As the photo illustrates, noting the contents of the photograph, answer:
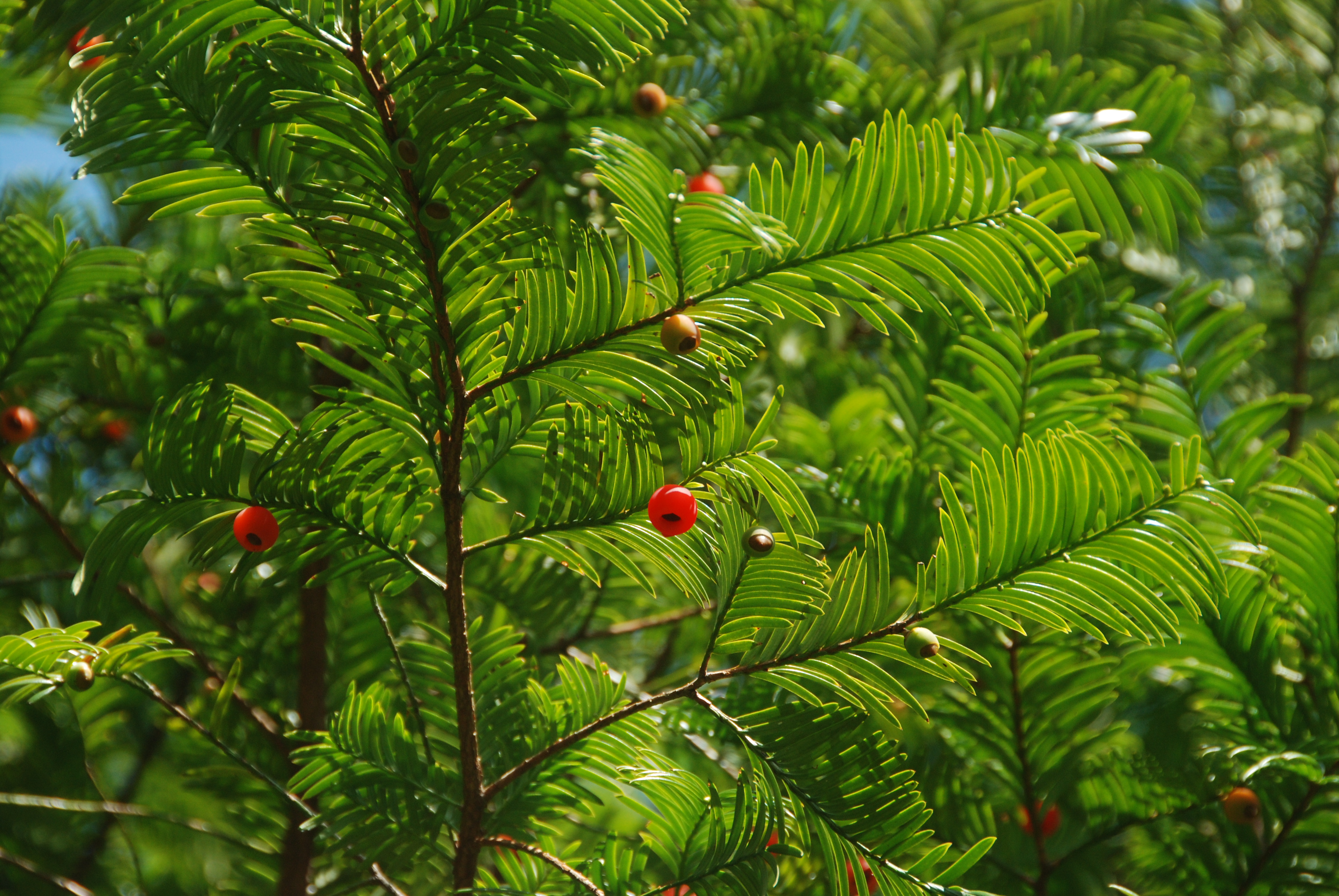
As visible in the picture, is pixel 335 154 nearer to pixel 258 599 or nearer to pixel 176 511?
pixel 176 511

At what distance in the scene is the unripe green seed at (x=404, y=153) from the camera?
1.28 feet

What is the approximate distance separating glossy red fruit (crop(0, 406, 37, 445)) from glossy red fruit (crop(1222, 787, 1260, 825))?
0.92 m

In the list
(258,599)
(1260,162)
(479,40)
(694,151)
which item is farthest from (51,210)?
(1260,162)

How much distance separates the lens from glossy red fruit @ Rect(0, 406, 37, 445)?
2.46ft

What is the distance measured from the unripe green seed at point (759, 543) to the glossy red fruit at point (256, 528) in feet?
0.75

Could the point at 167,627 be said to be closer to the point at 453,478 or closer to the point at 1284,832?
the point at 453,478

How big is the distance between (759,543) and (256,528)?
0.79 ft

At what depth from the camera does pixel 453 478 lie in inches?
17.8

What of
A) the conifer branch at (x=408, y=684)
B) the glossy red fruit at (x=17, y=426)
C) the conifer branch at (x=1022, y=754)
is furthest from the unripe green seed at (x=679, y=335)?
the glossy red fruit at (x=17, y=426)

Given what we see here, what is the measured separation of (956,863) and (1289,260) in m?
1.10

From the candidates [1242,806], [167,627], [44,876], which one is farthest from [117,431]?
[1242,806]

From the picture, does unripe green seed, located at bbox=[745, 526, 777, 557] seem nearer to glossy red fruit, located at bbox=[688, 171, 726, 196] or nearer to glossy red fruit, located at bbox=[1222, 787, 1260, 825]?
glossy red fruit, located at bbox=[688, 171, 726, 196]

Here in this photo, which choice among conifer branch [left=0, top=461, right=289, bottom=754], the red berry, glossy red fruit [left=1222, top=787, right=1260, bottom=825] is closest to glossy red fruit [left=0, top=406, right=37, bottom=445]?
conifer branch [left=0, top=461, right=289, bottom=754]

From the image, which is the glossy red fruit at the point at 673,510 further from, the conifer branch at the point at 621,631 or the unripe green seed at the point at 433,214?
the conifer branch at the point at 621,631
